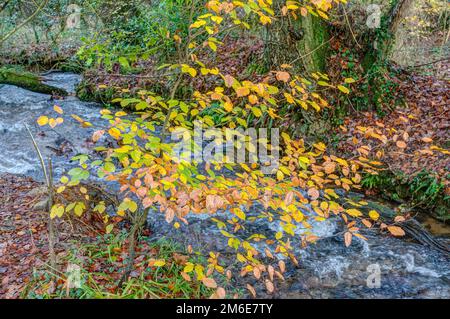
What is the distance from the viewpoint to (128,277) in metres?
3.31

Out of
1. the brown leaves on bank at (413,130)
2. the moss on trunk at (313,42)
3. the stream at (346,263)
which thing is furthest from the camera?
the moss on trunk at (313,42)

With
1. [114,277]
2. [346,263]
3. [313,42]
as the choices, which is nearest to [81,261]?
[114,277]

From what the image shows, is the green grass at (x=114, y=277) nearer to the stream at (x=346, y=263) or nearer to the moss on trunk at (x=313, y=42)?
the stream at (x=346, y=263)

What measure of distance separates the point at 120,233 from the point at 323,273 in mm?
2440

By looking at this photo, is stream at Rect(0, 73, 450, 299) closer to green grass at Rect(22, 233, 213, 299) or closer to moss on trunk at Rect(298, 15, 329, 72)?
green grass at Rect(22, 233, 213, 299)

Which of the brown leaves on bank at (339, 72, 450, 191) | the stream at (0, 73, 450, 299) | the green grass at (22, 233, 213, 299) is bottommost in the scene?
the stream at (0, 73, 450, 299)

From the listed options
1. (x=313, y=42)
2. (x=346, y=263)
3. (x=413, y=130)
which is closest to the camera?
(x=346, y=263)

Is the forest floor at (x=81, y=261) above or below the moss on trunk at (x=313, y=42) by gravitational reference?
below

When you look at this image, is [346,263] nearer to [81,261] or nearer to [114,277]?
[114,277]

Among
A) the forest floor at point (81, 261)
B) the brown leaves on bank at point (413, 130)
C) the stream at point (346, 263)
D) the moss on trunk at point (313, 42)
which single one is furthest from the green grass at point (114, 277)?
the moss on trunk at point (313, 42)

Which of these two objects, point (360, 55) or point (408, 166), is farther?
point (360, 55)

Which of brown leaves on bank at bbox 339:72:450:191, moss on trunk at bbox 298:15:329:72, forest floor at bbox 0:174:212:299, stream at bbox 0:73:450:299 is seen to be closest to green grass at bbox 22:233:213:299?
forest floor at bbox 0:174:212:299
